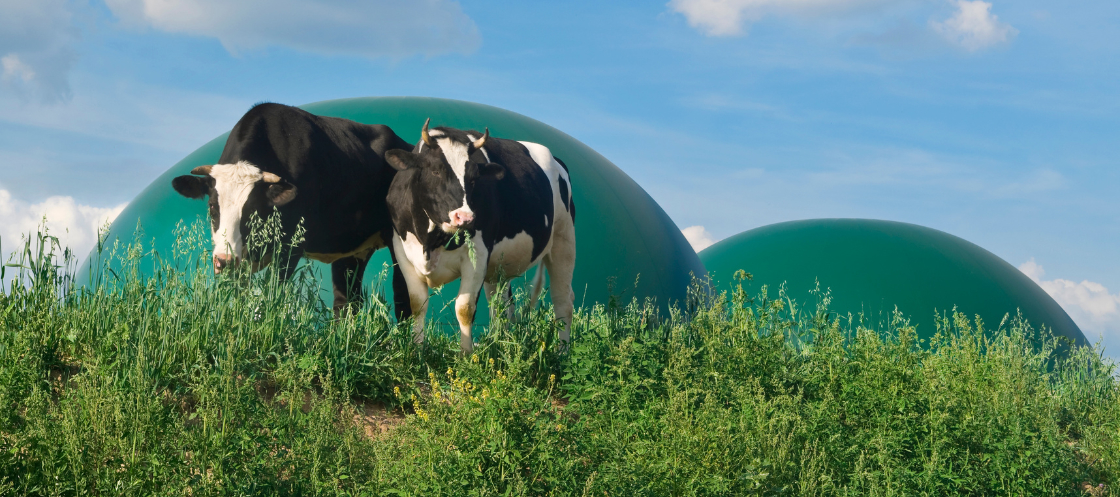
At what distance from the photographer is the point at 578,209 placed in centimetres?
1080

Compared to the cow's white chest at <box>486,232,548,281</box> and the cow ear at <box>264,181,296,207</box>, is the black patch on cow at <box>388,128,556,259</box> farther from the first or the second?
the cow ear at <box>264,181,296,207</box>

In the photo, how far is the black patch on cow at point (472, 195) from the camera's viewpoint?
6363 mm

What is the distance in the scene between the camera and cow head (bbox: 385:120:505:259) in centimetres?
628

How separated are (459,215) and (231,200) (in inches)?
66.3

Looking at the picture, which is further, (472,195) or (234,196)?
(472,195)

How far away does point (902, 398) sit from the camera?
6.02 m

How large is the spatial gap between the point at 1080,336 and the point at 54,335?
18557 mm

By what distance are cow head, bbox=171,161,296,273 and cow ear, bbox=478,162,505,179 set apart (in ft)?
4.98

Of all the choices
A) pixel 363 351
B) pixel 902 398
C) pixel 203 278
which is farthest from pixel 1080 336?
pixel 203 278

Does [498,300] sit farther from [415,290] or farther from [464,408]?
[464,408]

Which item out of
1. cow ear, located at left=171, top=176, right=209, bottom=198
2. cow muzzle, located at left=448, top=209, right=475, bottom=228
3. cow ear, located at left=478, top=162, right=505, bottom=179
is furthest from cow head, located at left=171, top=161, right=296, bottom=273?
cow ear, located at left=478, top=162, right=505, bottom=179

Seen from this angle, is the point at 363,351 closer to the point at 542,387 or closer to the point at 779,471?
the point at 542,387

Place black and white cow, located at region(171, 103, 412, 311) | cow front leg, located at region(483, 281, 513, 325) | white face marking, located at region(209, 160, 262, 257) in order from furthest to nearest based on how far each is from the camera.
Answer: cow front leg, located at region(483, 281, 513, 325)
black and white cow, located at region(171, 103, 412, 311)
white face marking, located at region(209, 160, 262, 257)

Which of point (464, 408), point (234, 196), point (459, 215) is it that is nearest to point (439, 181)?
point (459, 215)
